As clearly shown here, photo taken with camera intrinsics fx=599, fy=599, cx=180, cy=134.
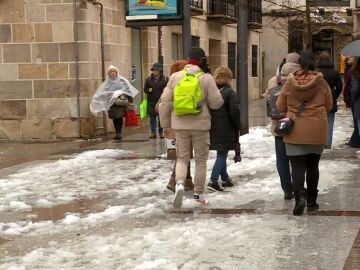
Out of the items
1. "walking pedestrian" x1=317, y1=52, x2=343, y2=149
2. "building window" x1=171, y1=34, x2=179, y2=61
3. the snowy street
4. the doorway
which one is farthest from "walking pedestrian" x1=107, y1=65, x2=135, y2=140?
"building window" x1=171, y1=34, x2=179, y2=61

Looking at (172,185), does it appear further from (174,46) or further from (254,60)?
(254,60)

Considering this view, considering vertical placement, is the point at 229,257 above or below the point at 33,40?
below

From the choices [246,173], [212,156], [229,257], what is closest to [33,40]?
[212,156]

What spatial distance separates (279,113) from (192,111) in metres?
0.94

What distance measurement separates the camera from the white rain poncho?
42.9ft

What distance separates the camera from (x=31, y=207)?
678 centimetres

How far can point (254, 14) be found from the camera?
2738 centimetres

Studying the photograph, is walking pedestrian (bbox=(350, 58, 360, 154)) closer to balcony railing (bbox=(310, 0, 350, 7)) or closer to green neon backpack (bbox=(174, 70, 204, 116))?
green neon backpack (bbox=(174, 70, 204, 116))

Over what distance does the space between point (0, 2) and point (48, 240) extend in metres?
9.27

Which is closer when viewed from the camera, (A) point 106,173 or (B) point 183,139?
(B) point 183,139

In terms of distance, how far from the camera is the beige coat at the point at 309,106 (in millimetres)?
5812

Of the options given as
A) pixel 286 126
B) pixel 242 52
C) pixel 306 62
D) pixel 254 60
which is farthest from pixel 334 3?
pixel 286 126

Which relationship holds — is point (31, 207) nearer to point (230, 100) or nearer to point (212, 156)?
point (230, 100)

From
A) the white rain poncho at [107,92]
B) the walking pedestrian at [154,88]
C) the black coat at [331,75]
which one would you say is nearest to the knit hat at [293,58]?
the black coat at [331,75]
